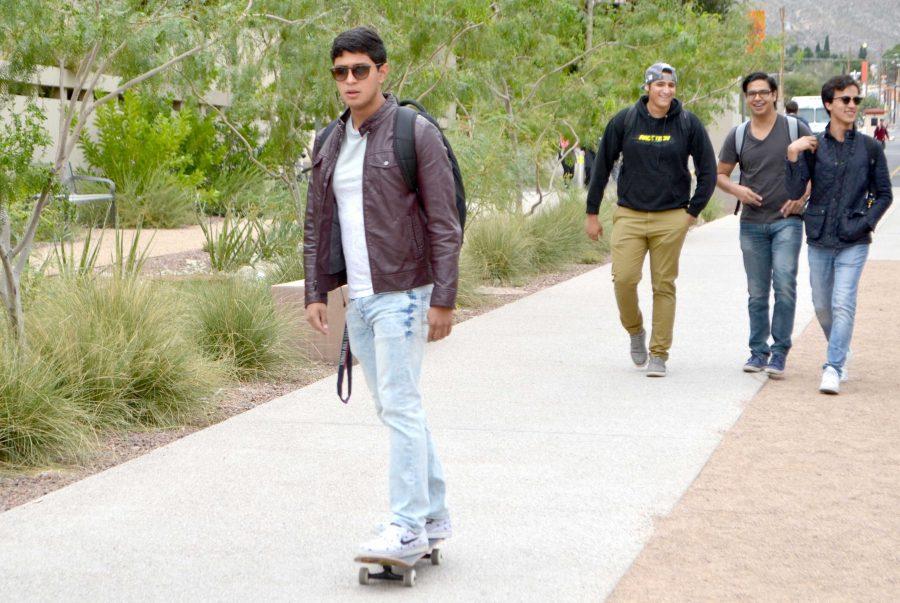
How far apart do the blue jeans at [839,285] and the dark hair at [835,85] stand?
857mm

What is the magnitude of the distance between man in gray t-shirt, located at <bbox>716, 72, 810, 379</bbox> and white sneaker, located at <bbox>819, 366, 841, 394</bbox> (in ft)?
1.77

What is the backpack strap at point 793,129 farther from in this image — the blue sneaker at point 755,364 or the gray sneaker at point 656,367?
the gray sneaker at point 656,367

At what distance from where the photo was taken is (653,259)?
8742 millimetres

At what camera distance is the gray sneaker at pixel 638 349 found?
29.5ft

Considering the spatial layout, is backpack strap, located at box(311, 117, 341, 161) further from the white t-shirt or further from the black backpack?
the black backpack

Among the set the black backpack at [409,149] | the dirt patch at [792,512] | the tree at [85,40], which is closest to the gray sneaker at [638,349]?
the dirt patch at [792,512]

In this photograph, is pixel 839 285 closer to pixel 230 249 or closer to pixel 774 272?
pixel 774 272

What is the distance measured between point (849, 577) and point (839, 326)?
3576 millimetres

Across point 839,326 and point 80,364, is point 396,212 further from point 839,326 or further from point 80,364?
point 839,326

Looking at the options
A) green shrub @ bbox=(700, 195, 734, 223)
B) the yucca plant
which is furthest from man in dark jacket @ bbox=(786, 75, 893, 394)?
green shrub @ bbox=(700, 195, 734, 223)

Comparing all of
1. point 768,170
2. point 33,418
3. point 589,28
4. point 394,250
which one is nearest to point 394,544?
point 394,250

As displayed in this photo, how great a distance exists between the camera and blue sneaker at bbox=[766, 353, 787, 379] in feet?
28.5

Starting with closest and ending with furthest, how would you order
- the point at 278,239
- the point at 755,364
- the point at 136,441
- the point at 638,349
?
the point at 136,441 < the point at 755,364 < the point at 638,349 < the point at 278,239

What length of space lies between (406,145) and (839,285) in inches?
170
